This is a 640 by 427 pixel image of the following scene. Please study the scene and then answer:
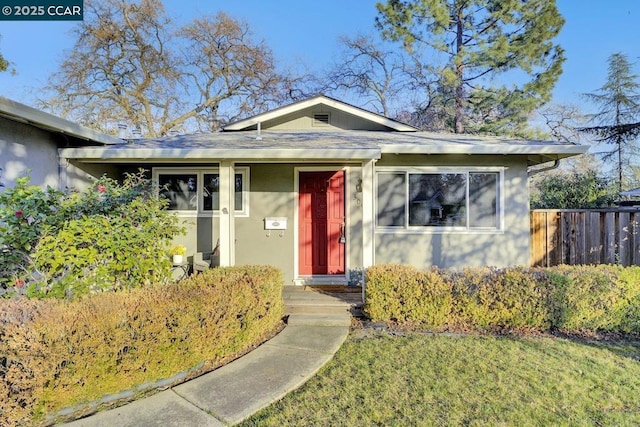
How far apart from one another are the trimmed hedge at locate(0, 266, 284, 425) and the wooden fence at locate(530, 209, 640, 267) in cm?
728

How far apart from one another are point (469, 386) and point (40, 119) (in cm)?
630

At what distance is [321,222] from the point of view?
7.11 meters

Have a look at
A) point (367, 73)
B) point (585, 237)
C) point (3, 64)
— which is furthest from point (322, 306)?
point (367, 73)

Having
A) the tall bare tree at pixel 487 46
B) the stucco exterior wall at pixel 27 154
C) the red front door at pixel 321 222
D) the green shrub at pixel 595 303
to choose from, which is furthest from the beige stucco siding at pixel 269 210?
the tall bare tree at pixel 487 46

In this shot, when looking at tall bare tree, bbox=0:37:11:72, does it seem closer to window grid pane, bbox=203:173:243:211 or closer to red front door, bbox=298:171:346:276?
window grid pane, bbox=203:173:243:211

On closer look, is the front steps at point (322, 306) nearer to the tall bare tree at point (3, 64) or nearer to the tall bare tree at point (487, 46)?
the tall bare tree at point (3, 64)

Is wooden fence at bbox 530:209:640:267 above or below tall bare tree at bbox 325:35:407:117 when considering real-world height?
below

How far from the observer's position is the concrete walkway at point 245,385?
2.70m

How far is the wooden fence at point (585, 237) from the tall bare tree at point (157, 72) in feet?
59.1

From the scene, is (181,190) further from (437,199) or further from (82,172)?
(437,199)

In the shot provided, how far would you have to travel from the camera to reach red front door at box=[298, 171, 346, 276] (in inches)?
278

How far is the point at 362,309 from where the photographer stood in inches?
206

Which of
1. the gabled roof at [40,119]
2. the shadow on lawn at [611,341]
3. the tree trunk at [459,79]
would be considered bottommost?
the shadow on lawn at [611,341]

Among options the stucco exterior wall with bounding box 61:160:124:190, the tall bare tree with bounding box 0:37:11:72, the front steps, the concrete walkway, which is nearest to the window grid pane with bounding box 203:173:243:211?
the stucco exterior wall with bounding box 61:160:124:190
